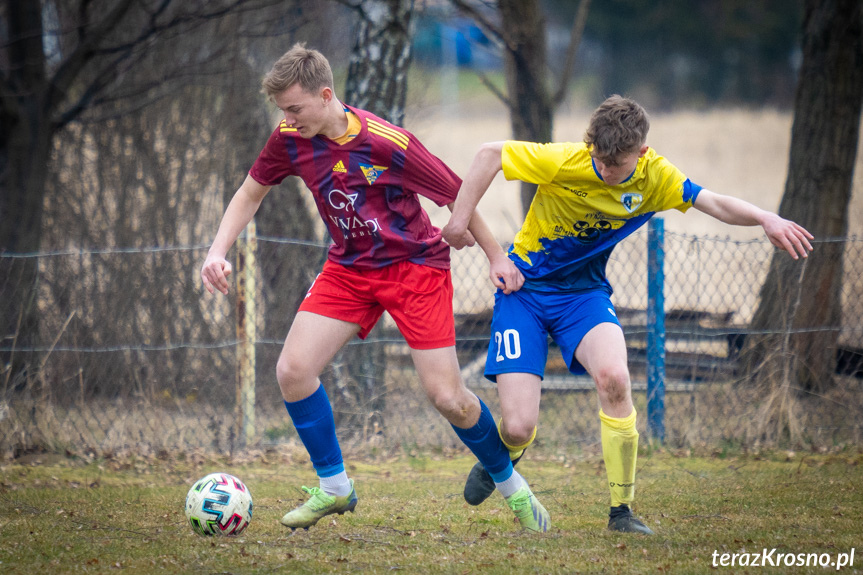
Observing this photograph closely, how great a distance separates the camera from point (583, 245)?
412 cm

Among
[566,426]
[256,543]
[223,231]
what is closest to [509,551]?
[256,543]

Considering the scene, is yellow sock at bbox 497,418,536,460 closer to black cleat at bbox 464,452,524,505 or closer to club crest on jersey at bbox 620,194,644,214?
black cleat at bbox 464,452,524,505

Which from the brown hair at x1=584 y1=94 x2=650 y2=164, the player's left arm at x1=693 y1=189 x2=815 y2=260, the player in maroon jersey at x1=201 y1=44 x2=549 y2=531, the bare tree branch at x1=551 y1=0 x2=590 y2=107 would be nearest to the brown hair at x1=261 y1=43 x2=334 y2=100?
the player in maroon jersey at x1=201 y1=44 x2=549 y2=531

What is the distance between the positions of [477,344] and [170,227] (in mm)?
3904

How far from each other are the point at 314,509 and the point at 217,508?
46cm

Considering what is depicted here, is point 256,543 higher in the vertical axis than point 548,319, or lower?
lower

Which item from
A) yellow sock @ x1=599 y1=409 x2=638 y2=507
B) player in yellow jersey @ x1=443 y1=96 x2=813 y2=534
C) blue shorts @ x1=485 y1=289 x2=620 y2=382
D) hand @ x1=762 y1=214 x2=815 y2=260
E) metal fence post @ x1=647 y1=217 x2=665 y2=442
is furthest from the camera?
metal fence post @ x1=647 y1=217 x2=665 y2=442

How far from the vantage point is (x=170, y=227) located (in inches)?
358

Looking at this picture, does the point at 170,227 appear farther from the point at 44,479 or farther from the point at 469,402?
the point at 469,402

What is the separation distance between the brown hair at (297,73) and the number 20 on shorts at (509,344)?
1.52 m

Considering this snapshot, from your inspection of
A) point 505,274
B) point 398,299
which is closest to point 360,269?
point 398,299

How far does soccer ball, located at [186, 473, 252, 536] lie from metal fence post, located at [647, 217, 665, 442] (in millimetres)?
3591

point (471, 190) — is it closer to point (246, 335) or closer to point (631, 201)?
point (631, 201)

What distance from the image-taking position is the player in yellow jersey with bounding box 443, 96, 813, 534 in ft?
12.0
